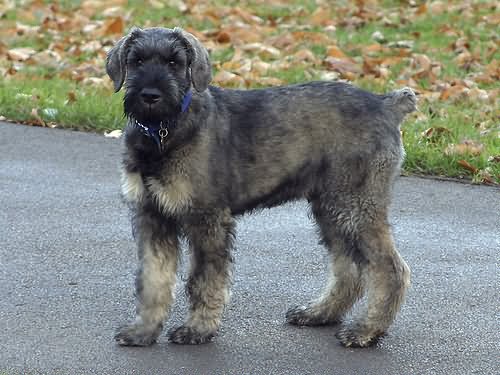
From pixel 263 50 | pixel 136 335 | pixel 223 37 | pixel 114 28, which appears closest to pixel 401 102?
pixel 136 335

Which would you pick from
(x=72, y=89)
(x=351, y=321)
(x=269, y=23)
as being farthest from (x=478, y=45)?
(x=351, y=321)

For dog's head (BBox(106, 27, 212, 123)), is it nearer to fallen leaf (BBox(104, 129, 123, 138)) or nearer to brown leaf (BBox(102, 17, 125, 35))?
fallen leaf (BBox(104, 129, 123, 138))

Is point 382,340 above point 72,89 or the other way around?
above

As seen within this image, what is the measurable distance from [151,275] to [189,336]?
37 centimetres

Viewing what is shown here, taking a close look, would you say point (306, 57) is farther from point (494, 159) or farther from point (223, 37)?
point (494, 159)

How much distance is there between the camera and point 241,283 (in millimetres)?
6805

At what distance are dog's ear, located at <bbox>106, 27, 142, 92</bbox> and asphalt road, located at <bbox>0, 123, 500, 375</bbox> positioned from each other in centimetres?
131

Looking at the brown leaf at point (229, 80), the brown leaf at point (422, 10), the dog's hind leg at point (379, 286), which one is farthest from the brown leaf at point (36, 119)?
the brown leaf at point (422, 10)

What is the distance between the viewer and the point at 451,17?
14820mm

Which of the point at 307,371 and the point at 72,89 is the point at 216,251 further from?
the point at 72,89

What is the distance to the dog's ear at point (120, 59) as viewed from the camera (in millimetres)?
5773

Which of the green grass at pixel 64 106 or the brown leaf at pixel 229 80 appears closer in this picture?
the green grass at pixel 64 106

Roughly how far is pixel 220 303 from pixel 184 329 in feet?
0.77

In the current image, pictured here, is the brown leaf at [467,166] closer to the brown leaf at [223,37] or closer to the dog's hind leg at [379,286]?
the dog's hind leg at [379,286]
